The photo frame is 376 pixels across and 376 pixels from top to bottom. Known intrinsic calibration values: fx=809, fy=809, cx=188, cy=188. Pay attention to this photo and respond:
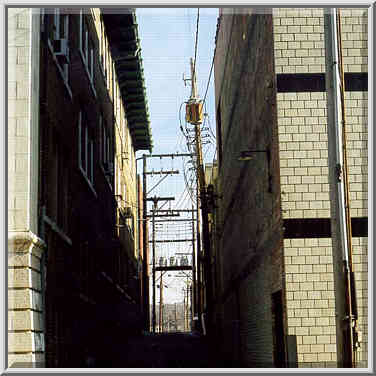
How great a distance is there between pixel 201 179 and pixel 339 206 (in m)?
16.8

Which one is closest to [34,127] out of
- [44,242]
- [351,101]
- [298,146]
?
[44,242]

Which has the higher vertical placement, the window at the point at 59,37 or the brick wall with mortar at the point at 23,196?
the window at the point at 59,37

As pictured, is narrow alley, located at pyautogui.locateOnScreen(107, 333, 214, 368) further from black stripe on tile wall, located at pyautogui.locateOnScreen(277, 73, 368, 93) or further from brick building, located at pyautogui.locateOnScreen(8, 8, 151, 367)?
black stripe on tile wall, located at pyautogui.locateOnScreen(277, 73, 368, 93)

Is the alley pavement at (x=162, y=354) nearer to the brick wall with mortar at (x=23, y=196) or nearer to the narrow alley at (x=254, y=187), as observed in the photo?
the narrow alley at (x=254, y=187)

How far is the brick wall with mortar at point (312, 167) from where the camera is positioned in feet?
41.2

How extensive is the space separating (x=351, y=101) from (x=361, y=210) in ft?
5.87

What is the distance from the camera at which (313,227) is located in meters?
12.8

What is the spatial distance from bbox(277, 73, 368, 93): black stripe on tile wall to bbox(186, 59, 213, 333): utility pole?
14678 millimetres

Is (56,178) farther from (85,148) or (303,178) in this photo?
(303,178)

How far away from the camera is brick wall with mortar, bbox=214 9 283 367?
14.3 metres

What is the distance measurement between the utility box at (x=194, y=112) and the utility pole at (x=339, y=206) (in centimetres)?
1862

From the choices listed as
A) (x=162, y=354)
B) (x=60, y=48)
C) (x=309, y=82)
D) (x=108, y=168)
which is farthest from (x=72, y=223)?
(x=162, y=354)

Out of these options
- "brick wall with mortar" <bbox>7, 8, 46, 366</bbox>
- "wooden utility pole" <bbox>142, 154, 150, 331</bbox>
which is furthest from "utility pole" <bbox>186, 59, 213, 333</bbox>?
"brick wall with mortar" <bbox>7, 8, 46, 366</bbox>

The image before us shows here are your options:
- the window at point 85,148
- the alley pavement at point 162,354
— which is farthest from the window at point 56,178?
the alley pavement at point 162,354
